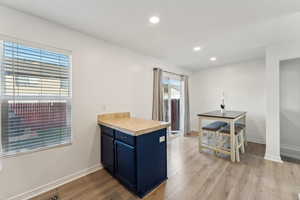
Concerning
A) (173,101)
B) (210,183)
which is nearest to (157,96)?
(173,101)

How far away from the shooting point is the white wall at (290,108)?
3.14m

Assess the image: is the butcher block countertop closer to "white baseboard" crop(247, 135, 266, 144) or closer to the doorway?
the doorway

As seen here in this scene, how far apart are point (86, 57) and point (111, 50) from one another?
555 millimetres

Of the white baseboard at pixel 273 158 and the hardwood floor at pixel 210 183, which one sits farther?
the white baseboard at pixel 273 158

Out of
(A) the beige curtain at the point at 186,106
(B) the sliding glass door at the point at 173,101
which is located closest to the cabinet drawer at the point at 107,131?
(B) the sliding glass door at the point at 173,101

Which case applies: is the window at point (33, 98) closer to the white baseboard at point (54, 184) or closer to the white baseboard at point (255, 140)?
the white baseboard at point (54, 184)

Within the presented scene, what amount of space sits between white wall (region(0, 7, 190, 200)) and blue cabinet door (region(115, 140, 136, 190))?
25.2 inches

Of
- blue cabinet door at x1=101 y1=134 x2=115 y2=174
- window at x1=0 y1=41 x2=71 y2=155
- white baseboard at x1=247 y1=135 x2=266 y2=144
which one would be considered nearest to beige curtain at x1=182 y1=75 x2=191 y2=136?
white baseboard at x1=247 y1=135 x2=266 y2=144

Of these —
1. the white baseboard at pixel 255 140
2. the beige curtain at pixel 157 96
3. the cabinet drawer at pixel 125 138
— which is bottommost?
the white baseboard at pixel 255 140

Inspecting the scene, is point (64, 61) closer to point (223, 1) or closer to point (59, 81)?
point (59, 81)

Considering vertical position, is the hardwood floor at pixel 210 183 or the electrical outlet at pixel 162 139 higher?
the electrical outlet at pixel 162 139

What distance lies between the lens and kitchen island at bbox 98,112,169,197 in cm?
173

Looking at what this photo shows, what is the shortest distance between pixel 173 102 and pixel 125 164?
121 inches

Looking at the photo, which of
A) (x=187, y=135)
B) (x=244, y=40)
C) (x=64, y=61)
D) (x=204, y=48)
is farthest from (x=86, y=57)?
(x=187, y=135)
